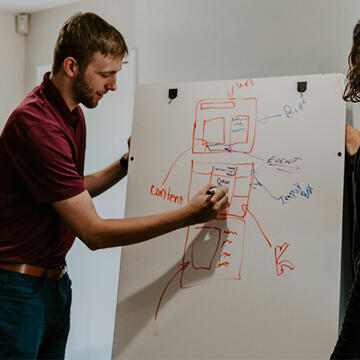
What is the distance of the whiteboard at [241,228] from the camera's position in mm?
1475

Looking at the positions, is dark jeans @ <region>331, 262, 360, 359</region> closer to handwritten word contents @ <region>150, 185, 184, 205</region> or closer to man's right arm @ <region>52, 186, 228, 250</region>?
man's right arm @ <region>52, 186, 228, 250</region>

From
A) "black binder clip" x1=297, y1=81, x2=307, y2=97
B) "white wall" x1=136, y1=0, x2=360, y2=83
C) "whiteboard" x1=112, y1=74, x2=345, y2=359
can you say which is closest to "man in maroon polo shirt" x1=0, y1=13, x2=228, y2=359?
"whiteboard" x1=112, y1=74, x2=345, y2=359

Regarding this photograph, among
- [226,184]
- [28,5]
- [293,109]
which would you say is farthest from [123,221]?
[28,5]

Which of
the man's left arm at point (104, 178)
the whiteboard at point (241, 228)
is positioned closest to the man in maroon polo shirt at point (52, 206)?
the whiteboard at point (241, 228)

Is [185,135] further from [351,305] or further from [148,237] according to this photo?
[351,305]

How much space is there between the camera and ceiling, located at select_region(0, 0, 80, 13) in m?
2.68

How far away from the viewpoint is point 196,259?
1.60 m

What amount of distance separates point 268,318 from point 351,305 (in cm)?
56

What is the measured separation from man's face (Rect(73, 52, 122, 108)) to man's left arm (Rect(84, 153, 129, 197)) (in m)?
0.34

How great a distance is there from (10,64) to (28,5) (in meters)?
0.37

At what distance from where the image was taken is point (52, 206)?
143cm

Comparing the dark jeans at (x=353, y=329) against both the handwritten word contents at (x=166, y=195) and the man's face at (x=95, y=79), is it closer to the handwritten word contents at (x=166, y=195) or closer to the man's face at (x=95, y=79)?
the handwritten word contents at (x=166, y=195)

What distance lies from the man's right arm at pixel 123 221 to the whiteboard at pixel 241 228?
140mm

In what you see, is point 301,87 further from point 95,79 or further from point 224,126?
point 95,79
